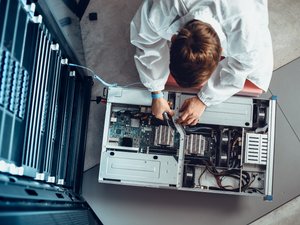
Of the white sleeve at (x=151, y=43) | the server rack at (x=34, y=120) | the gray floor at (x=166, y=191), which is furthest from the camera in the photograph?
the gray floor at (x=166, y=191)

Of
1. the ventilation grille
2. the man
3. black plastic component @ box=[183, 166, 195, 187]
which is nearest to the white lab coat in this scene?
the man

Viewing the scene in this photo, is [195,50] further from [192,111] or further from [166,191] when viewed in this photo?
[166,191]

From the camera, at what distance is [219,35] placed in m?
1.47

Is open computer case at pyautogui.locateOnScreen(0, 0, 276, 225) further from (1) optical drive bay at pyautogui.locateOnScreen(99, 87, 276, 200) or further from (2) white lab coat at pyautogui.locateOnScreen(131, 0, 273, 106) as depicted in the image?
(2) white lab coat at pyautogui.locateOnScreen(131, 0, 273, 106)

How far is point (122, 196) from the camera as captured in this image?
227cm

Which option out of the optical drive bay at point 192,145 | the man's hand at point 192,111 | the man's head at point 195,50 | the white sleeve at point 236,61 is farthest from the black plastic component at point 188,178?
the man's head at point 195,50

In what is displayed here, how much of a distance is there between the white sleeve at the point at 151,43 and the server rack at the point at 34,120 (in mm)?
344

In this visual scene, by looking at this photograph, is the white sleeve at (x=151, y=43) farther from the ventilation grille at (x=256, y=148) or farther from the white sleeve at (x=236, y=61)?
the ventilation grille at (x=256, y=148)

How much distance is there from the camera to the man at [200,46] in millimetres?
1332

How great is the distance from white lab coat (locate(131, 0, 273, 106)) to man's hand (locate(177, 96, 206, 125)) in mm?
36

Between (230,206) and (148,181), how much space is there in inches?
22.2

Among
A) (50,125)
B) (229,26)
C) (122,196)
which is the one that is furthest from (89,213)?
(229,26)

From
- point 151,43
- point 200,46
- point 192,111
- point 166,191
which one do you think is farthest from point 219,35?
point 166,191

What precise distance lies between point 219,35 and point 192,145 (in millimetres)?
679
